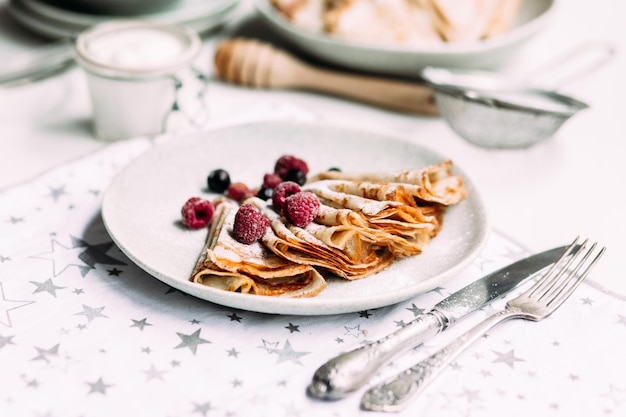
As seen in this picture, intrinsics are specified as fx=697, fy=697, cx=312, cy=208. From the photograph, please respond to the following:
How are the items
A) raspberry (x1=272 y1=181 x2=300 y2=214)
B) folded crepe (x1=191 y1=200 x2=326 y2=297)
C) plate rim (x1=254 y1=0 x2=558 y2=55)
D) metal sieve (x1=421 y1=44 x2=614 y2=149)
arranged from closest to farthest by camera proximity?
folded crepe (x1=191 y1=200 x2=326 y2=297) → raspberry (x1=272 y1=181 x2=300 y2=214) → metal sieve (x1=421 y1=44 x2=614 y2=149) → plate rim (x1=254 y1=0 x2=558 y2=55)

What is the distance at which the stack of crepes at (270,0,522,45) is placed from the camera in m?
1.70

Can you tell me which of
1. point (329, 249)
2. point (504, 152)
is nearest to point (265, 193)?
point (329, 249)

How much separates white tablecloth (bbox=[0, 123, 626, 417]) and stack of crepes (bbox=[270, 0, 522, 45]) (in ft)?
2.56

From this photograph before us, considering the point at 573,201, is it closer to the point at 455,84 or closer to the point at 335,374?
the point at 455,84

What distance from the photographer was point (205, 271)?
3.20 ft

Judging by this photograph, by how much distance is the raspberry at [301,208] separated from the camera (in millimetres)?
1062

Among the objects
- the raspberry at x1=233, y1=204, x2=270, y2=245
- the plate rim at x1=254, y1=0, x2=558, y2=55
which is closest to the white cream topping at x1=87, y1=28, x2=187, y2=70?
the plate rim at x1=254, y1=0, x2=558, y2=55

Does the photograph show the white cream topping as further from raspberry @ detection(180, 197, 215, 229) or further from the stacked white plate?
raspberry @ detection(180, 197, 215, 229)

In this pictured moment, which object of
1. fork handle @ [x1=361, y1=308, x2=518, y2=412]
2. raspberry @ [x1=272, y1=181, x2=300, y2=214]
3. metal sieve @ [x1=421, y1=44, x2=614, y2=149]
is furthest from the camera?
metal sieve @ [x1=421, y1=44, x2=614, y2=149]

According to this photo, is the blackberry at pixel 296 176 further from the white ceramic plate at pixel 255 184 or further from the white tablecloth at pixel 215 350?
the white tablecloth at pixel 215 350

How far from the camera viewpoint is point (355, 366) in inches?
33.9

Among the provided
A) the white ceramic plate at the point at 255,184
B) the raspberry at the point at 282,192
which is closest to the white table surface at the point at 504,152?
the white ceramic plate at the point at 255,184

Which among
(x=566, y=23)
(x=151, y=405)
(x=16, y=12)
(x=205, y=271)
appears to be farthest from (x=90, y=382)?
(x=566, y=23)

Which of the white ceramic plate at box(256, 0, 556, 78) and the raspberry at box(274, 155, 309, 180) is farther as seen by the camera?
the white ceramic plate at box(256, 0, 556, 78)
